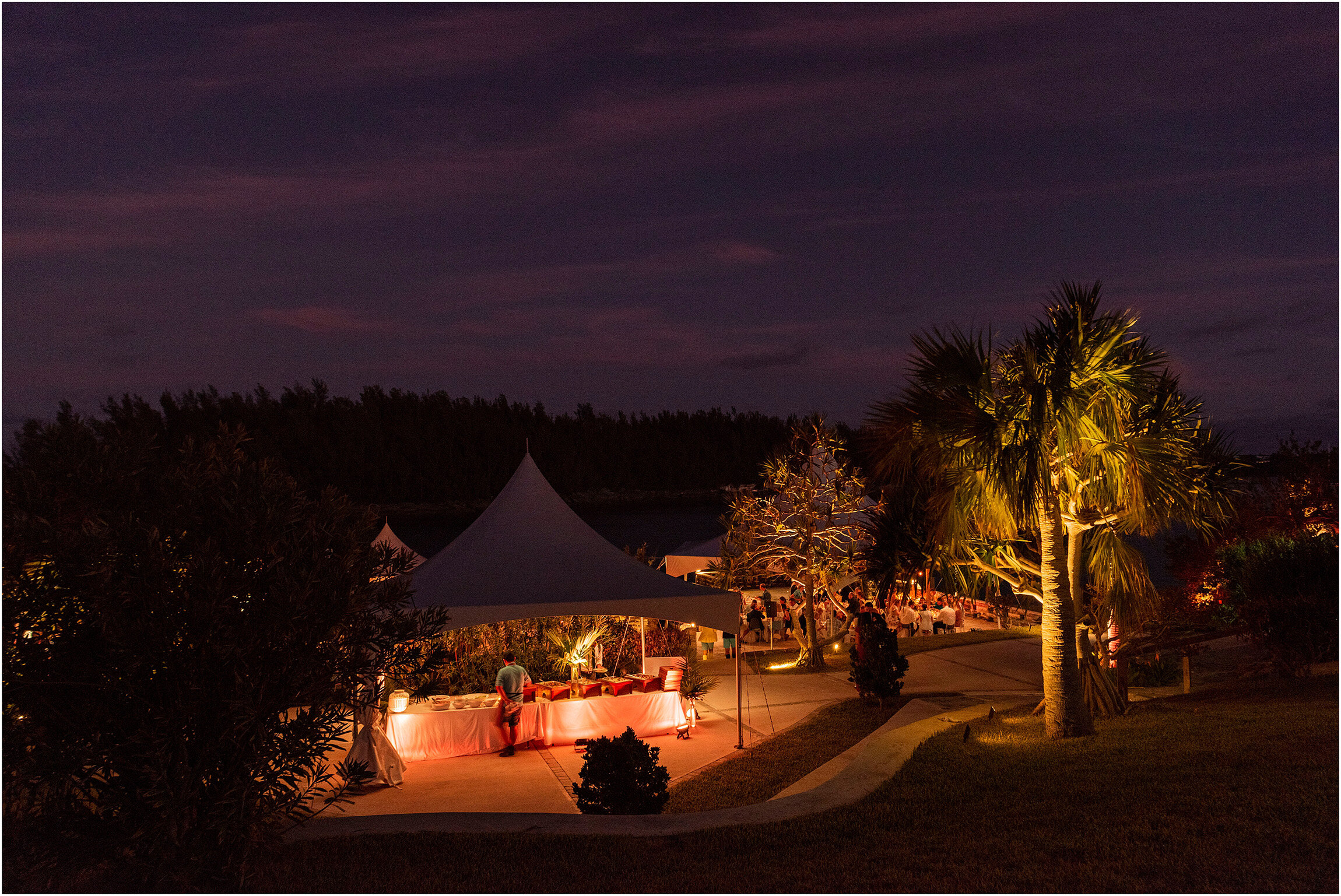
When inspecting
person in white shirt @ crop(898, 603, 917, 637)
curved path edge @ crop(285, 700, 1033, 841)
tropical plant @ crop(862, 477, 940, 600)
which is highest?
tropical plant @ crop(862, 477, 940, 600)

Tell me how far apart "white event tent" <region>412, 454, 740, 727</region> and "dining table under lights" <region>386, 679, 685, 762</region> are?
3.13ft

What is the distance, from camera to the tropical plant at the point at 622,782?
7562 mm

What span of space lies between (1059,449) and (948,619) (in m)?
14.2

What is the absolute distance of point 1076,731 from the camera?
946 cm

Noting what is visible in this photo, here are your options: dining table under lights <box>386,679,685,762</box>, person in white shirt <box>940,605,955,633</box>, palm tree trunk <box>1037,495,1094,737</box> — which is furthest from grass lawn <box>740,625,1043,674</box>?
palm tree trunk <box>1037,495,1094,737</box>

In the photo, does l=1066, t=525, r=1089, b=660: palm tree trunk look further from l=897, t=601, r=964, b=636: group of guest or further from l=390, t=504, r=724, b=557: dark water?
l=390, t=504, r=724, b=557: dark water

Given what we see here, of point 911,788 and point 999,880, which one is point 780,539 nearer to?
Result: point 911,788

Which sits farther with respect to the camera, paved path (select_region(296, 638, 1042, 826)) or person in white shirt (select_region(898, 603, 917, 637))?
person in white shirt (select_region(898, 603, 917, 637))

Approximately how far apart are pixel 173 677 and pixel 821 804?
481 cm

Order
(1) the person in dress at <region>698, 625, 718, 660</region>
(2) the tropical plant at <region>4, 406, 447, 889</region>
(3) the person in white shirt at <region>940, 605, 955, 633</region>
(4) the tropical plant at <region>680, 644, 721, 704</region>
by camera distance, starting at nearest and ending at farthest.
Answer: (2) the tropical plant at <region>4, 406, 447, 889</region> → (4) the tropical plant at <region>680, 644, 721, 704</region> → (1) the person in dress at <region>698, 625, 718, 660</region> → (3) the person in white shirt at <region>940, 605, 955, 633</region>

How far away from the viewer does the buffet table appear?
10.3 metres

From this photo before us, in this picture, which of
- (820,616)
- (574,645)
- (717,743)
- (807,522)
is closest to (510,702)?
(574,645)

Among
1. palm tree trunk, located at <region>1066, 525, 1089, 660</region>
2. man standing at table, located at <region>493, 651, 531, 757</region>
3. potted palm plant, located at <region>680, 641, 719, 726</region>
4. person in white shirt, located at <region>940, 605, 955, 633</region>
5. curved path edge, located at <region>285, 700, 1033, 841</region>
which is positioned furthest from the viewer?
person in white shirt, located at <region>940, 605, 955, 633</region>

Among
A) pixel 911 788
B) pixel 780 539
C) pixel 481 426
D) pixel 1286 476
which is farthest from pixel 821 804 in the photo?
pixel 481 426
